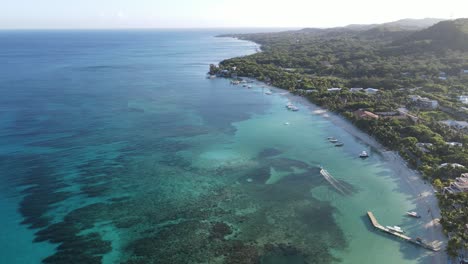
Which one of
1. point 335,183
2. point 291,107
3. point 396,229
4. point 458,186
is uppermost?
point 291,107

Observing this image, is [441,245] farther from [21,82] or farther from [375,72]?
[21,82]

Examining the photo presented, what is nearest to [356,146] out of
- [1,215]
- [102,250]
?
[102,250]

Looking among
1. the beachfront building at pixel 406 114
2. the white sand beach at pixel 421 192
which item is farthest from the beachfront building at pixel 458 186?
the beachfront building at pixel 406 114

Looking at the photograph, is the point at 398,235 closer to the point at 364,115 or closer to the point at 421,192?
the point at 421,192

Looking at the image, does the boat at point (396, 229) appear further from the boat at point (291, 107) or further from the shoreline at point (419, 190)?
the boat at point (291, 107)

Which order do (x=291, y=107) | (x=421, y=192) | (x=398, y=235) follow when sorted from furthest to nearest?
(x=291, y=107), (x=421, y=192), (x=398, y=235)

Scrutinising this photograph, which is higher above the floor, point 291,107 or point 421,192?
point 291,107

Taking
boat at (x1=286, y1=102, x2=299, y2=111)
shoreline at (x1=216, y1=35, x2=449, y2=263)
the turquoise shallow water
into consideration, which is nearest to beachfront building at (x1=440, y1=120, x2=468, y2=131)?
shoreline at (x1=216, y1=35, x2=449, y2=263)

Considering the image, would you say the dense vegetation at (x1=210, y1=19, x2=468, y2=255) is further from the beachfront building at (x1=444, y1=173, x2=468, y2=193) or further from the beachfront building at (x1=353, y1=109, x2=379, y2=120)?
the beachfront building at (x1=353, y1=109, x2=379, y2=120)

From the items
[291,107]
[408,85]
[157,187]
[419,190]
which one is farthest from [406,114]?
[157,187]
